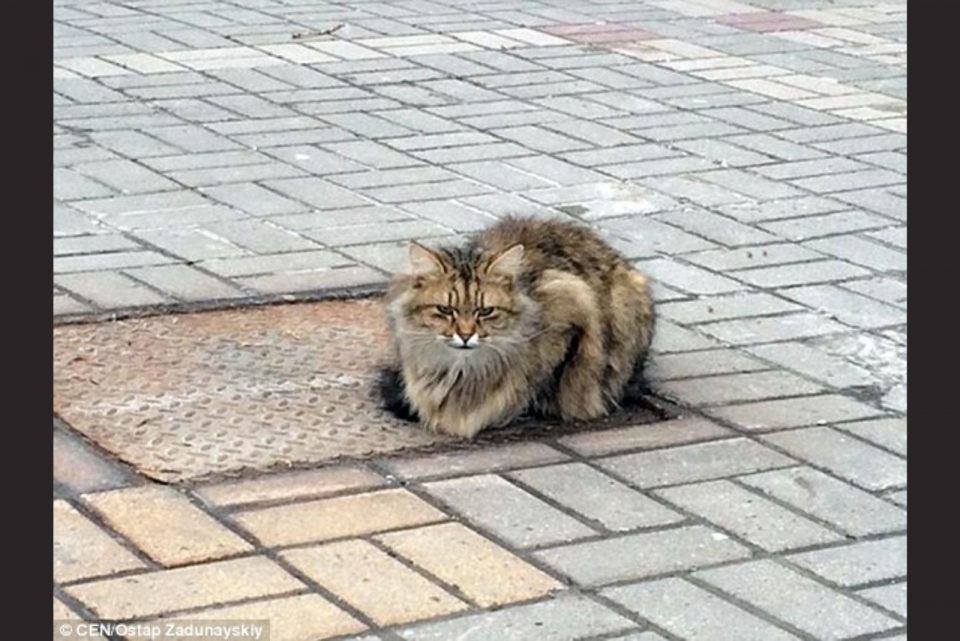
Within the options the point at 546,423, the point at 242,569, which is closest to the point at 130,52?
the point at 546,423

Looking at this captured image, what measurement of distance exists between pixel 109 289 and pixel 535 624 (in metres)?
2.54

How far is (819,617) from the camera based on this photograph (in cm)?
405

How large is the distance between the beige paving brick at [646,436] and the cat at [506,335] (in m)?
0.11

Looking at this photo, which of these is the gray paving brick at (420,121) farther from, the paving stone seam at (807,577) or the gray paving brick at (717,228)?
the paving stone seam at (807,577)

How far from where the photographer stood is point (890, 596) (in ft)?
13.7

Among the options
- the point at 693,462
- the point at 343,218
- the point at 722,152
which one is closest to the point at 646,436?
the point at 693,462

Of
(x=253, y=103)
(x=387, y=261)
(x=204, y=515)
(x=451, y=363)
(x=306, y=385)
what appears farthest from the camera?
(x=253, y=103)

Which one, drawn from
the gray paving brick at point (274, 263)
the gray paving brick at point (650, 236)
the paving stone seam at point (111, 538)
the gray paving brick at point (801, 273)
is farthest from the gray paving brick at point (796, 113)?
the paving stone seam at point (111, 538)

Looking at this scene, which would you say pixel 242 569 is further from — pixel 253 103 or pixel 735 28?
pixel 735 28

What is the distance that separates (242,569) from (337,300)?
202 centimetres

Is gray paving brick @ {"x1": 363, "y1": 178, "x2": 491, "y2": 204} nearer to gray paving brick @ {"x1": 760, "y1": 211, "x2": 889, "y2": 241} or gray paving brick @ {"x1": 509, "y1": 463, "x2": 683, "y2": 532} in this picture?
gray paving brick @ {"x1": 760, "y1": 211, "x2": 889, "y2": 241}

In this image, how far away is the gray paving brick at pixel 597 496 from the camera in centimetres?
452

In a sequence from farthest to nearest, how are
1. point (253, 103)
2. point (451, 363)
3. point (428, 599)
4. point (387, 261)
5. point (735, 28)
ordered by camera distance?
point (735, 28) < point (253, 103) < point (387, 261) < point (451, 363) < point (428, 599)

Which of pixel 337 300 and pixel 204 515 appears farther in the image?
pixel 337 300
